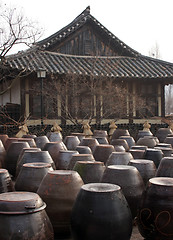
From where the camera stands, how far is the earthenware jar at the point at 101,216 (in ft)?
8.71

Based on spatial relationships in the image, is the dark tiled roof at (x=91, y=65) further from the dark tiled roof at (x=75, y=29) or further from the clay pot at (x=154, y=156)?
the clay pot at (x=154, y=156)

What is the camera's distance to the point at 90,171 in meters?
3.96

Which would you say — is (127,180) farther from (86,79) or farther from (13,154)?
(86,79)

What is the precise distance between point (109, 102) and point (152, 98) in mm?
3279

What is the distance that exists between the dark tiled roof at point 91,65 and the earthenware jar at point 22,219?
9.90 metres

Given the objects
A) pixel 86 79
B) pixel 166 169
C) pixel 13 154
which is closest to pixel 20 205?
pixel 166 169

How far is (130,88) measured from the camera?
595 inches

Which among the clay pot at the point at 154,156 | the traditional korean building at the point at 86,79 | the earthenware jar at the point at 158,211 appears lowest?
the earthenware jar at the point at 158,211

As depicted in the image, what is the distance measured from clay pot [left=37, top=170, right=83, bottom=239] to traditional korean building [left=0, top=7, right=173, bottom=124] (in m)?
8.75

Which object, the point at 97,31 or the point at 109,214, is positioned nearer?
the point at 109,214

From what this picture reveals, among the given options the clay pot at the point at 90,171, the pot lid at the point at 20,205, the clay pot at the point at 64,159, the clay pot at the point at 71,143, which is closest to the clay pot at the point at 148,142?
the clay pot at the point at 71,143

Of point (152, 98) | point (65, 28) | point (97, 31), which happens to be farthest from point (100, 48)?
point (152, 98)

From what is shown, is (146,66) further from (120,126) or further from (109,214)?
(109,214)

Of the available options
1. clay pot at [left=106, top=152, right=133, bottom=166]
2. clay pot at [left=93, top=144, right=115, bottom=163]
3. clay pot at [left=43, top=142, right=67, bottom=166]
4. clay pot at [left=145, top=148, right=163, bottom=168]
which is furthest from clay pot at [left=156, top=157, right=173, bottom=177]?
clay pot at [left=43, top=142, right=67, bottom=166]
